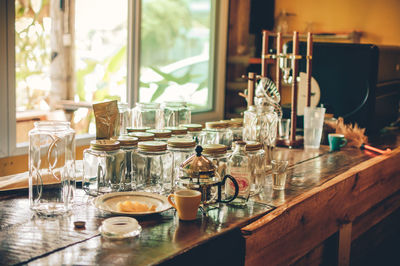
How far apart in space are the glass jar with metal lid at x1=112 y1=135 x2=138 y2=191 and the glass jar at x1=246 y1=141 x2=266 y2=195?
38cm

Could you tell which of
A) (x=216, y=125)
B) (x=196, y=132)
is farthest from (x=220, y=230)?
(x=216, y=125)

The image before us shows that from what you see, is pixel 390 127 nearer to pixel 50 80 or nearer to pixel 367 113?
pixel 367 113

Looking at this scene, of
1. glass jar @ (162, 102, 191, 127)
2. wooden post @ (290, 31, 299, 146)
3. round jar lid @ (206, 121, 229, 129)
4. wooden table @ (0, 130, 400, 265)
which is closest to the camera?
wooden table @ (0, 130, 400, 265)

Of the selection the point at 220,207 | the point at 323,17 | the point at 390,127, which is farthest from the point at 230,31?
the point at 220,207

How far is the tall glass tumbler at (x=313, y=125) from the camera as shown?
2635 mm

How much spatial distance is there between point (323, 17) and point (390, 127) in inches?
66.1

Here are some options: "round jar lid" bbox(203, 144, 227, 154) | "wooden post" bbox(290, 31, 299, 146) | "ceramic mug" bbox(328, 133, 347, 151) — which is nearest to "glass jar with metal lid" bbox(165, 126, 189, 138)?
"round jar lid" bbox(203, 144, 227, 154)

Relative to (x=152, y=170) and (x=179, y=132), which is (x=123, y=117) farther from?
(x=152, y=170)

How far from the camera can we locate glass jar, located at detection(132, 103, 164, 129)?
2150mm

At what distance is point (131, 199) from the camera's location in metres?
1.46

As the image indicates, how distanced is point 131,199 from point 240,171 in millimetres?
362

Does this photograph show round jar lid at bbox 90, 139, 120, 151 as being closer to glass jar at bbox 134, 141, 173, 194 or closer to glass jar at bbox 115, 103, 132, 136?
glass jar at bbox 134, 141, 173, 194

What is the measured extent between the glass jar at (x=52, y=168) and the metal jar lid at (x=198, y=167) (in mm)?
335

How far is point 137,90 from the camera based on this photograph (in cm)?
357
